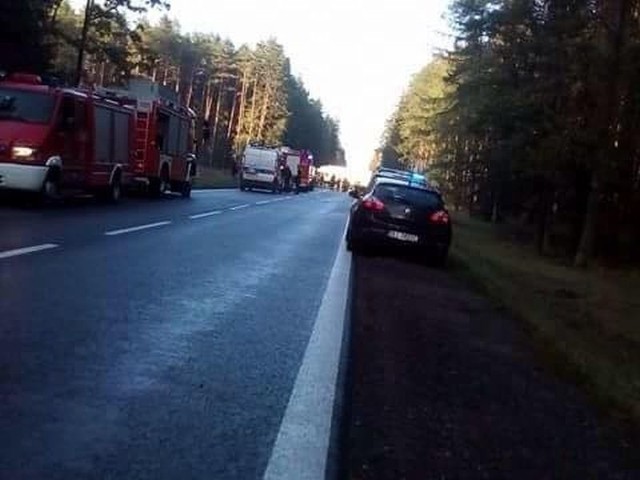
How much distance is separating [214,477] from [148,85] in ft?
97.8

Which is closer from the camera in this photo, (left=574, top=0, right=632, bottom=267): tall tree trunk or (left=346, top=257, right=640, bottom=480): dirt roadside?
(left=346, top=257, right=640, bottom=480): dirt roadside

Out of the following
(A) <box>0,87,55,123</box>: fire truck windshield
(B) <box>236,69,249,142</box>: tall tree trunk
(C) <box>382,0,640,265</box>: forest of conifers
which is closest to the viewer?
(A) <box>0,87,55,123</box>: fire truck windshield

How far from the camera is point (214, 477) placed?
15.5 ft

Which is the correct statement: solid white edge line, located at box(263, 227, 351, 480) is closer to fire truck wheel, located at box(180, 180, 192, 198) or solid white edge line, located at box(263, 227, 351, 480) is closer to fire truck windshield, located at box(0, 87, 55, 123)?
fire truck windshield, located at box(0, 87, 55, 123)

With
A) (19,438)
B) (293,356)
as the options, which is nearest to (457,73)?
(293,356)

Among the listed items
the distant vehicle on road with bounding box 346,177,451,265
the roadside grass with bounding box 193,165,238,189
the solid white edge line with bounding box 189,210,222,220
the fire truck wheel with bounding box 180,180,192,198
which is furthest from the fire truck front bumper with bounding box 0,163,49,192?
the roadside grass with bounding box 193,165,238,189

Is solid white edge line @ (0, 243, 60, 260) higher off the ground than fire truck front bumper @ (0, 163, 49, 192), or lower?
lower

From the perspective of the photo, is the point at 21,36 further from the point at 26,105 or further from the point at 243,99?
the point at 243,99

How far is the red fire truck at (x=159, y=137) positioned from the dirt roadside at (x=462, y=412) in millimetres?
21041

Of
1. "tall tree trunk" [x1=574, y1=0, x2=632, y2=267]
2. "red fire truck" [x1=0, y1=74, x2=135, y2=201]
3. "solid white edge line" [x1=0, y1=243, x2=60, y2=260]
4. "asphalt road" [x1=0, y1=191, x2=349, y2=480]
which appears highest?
"tall tree trunk" [x1=574, y1=0, x2=632, y2=267]

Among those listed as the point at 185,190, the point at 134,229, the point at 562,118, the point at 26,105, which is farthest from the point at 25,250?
the point at 185,190

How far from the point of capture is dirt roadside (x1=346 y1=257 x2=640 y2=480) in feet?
17.5

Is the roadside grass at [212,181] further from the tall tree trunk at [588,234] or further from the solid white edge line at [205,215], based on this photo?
the tall tree trunk at [588,234]

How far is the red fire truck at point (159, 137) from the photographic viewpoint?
31.3 meters
